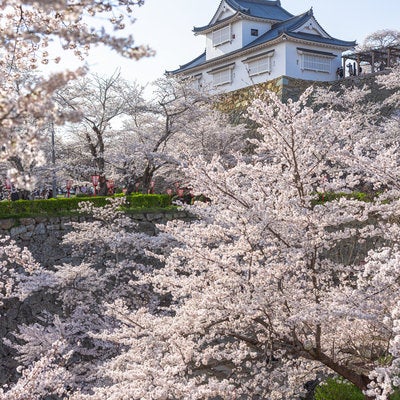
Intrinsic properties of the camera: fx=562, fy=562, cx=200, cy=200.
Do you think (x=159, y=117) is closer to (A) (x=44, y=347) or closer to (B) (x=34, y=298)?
(B) (x=34, y=298)

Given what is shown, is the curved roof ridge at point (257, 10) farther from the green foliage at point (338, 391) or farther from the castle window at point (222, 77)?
the green foliage at point (338, 391)

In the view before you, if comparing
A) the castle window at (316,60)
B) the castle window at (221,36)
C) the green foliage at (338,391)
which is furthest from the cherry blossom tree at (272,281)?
the castle window at (221,36)

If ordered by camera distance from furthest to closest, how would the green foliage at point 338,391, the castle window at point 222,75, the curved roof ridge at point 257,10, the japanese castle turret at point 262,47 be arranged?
1. the castle window at point 222,75
2. the curved roof ridge at point 257,10
3. the japanese castle turret at point 262,47
4. the green foliage at point 338,391

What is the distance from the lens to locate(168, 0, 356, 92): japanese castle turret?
62.1ft

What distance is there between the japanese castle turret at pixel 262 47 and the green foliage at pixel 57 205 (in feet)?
23.6

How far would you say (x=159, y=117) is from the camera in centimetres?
1698

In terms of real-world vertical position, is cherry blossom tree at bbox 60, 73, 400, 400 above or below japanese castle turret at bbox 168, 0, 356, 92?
below

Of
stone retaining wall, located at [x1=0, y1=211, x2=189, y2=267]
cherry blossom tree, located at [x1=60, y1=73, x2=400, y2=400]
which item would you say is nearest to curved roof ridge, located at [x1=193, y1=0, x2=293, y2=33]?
Answer: stone retaining wall, located at [x1=0, y1=211, x2=189, y2=267]

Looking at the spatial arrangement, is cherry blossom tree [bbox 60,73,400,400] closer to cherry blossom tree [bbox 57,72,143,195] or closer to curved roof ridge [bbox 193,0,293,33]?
cherry blossom tree [bbox 57,72,143,195]

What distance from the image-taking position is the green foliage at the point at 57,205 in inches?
420

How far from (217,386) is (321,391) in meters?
2.73

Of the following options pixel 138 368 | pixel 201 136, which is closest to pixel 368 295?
pixel 138 368

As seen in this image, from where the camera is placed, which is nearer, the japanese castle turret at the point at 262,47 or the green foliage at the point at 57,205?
the green foliage at the point at 57,205

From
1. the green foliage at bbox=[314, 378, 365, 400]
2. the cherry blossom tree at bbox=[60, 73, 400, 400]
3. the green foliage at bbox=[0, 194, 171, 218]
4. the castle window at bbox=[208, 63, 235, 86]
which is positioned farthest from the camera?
the castle window at bbox=[208, 63, 235, 86]
